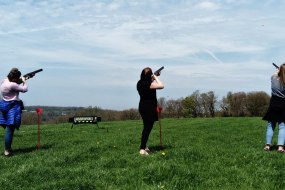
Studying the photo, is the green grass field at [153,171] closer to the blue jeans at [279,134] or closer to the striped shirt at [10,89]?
the blue jeans at [279,134]

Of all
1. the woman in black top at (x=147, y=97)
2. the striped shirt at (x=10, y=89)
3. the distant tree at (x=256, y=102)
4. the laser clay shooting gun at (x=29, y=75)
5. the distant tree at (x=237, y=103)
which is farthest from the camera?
the distant tree at (x=237, y=103)

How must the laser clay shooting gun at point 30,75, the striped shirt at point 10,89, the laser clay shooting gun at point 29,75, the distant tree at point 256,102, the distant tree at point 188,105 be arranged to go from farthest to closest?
the distant tree at point 188,105, the distant tree at point 256,102, the laser clay shooting gun at point 30,75, the laser clay shooting gun at point 29,75, the striped shirt at point 10,89

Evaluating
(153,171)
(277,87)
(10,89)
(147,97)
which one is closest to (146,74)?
(147,97)

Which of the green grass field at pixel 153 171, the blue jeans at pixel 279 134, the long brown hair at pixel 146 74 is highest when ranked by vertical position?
the long brown hair at pixel 146 74

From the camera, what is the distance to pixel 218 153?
11.6 meters

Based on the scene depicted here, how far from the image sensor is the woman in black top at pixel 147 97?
11.5 metres

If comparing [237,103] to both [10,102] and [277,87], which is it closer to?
[277,87]

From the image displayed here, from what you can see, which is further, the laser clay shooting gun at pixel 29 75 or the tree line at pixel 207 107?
the tree line at pixel 207 107

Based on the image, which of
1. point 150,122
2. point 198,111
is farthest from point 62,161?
point 198,111

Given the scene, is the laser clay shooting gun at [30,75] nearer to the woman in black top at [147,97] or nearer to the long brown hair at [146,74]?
the woman in black top at [147,97]

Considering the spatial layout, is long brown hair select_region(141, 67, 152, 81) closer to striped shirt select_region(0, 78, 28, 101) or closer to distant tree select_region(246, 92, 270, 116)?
striped shirt select_region(0, 78, 28, 101)

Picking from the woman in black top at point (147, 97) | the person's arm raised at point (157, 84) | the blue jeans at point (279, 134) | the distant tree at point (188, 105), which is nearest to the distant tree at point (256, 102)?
the distant tree at point (188, 105)

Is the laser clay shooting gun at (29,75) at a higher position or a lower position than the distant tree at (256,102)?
lower

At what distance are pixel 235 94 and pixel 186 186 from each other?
103248mm
